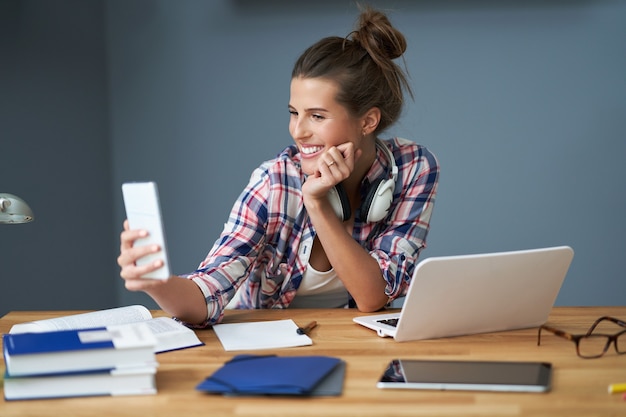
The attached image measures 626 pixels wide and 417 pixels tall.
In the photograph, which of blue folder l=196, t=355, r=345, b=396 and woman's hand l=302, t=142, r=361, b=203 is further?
woman's hand l=302, t=142, r=361, b=203

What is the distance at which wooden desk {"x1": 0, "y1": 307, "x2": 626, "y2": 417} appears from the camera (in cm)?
114

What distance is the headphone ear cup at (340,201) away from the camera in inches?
76.8

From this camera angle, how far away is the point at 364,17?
2.05m

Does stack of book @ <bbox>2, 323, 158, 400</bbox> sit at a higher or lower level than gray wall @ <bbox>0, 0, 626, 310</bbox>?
lower

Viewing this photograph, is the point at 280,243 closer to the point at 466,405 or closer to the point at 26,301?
the point at 466,405

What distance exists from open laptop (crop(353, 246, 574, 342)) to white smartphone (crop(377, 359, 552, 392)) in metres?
0.16

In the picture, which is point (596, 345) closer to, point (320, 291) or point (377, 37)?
point (320, 291)

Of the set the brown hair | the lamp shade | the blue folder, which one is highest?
the brown hair

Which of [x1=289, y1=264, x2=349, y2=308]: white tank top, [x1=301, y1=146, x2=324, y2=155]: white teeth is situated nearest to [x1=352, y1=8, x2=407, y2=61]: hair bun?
[x1=301, y1=146, x2=324, y2=155]: white teeth

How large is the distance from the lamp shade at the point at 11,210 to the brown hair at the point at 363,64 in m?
0.74

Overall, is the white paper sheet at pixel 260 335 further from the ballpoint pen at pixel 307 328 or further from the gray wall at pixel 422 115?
the gray wall at pixel 422 115

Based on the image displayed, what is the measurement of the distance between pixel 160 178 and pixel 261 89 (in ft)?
1.80

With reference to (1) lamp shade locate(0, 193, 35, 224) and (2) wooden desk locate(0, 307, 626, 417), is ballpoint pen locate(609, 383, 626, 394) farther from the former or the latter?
(1) lamp shade locate(0, 193, 35, 224)

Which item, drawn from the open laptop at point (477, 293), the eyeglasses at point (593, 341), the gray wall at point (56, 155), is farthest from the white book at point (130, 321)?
the gray wall at point (56, 155)
